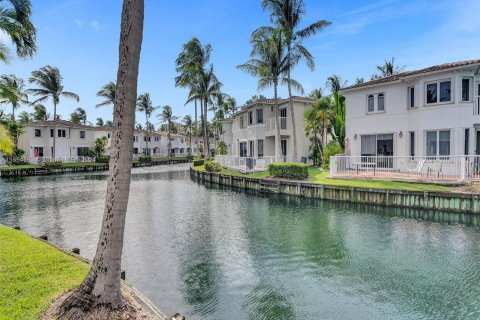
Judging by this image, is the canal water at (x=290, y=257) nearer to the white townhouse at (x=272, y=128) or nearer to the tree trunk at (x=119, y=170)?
the tree trunk at (x=119, y=170)

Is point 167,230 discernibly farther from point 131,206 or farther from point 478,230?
point 478,230

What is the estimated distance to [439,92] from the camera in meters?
21.5

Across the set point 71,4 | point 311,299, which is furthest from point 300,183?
point 71,4

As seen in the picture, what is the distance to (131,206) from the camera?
2172cm

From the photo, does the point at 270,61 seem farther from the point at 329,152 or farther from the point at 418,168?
the point at 418,168

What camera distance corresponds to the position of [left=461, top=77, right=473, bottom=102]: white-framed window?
20.9 meters

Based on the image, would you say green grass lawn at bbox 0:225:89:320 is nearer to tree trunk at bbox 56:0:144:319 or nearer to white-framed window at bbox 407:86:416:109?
tree trunk at bbox 56:0:144:319

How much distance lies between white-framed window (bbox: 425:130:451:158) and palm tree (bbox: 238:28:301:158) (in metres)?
13.3

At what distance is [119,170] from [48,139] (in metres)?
61.3

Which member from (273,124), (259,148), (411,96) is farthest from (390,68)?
(411,96)

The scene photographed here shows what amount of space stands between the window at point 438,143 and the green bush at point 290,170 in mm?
8867

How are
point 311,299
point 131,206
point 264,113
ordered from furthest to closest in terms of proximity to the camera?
point 264,113
point 131,206
point 311,299

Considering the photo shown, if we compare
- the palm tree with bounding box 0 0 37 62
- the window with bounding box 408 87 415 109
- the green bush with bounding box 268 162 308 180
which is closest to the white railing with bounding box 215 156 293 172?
the green bush with bounding box 268 162 308 180

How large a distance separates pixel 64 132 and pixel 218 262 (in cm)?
5801
